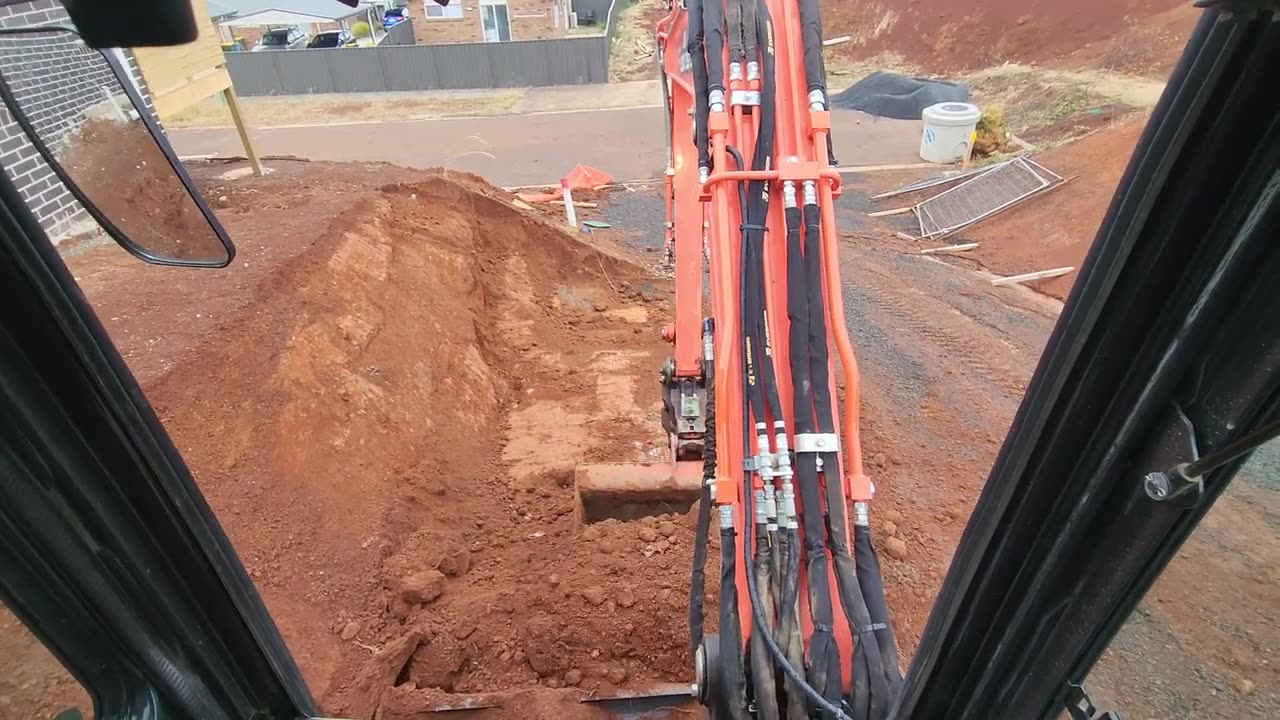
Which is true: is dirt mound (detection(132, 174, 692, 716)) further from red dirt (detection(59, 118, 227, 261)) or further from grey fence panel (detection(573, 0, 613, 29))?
grey fence panel (detection(573, 0, 613, 29))

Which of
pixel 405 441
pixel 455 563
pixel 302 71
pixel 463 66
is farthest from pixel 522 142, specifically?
pixel 455 563

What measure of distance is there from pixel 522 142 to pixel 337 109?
7.25 metres

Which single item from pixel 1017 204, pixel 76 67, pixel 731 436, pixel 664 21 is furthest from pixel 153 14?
pixel 1017 204

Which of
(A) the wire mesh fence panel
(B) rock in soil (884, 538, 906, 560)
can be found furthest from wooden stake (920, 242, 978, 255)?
(B) rock in soil (884, 538, 906, 560)

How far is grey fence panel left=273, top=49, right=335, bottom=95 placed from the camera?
2089 centimetres

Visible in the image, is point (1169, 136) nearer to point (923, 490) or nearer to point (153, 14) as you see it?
point (153, 14)

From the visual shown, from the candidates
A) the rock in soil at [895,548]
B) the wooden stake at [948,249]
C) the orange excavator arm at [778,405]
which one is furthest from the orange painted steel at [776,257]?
the wooden stake at [948,249]

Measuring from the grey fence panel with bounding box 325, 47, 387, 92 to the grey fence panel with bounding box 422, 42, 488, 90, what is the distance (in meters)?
1.71

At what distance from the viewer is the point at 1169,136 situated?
3.32 feet

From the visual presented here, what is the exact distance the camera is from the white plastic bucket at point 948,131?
40.0 ft

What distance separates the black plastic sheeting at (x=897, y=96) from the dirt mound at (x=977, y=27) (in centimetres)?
375

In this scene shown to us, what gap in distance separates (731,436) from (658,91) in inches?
750

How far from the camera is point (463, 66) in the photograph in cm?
2148

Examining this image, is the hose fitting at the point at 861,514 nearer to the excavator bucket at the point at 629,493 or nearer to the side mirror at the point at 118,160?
the side mirror at the point at 118,160
